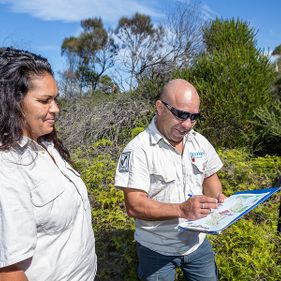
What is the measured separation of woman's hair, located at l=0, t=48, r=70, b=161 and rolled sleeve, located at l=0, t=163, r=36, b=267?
5.6 inches

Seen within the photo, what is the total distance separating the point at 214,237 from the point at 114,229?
926 millimetres

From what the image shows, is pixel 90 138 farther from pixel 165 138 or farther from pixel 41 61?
pixel 41 61

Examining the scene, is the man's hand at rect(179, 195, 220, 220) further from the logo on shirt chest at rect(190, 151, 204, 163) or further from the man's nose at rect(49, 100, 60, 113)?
the man's nose at rect(49, 100, 60, 113)

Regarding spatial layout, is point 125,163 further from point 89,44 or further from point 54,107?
point 89,44

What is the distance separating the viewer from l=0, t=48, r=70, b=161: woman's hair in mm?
1573

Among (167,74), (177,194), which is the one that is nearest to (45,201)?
(177,194)

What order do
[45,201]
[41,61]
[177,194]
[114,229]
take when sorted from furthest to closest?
1. [114,229]
2. [177,194]
3. [41,61]
4. [45,201]

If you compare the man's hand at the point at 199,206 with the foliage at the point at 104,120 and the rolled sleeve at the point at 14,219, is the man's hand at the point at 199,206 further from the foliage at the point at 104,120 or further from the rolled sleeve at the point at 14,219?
the foliage at the point at 104,120

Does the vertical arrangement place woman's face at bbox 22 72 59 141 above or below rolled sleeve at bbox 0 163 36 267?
above

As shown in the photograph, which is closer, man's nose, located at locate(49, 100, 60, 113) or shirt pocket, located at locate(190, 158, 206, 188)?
man's nose, located at locate(49, 100, 60, 113)

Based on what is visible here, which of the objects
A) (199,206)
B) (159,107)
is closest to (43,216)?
(199,206)

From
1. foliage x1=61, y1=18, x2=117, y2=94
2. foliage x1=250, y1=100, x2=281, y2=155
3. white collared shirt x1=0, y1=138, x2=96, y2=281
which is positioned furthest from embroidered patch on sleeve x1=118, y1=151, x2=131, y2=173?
foliage x1=61, y1=18, x2=117, y2=94

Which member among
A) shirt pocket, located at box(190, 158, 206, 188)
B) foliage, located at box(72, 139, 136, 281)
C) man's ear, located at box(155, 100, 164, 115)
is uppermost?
man's ear, located at box(155, 100, 164, 115)

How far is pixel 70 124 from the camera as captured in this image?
24.8 feet
